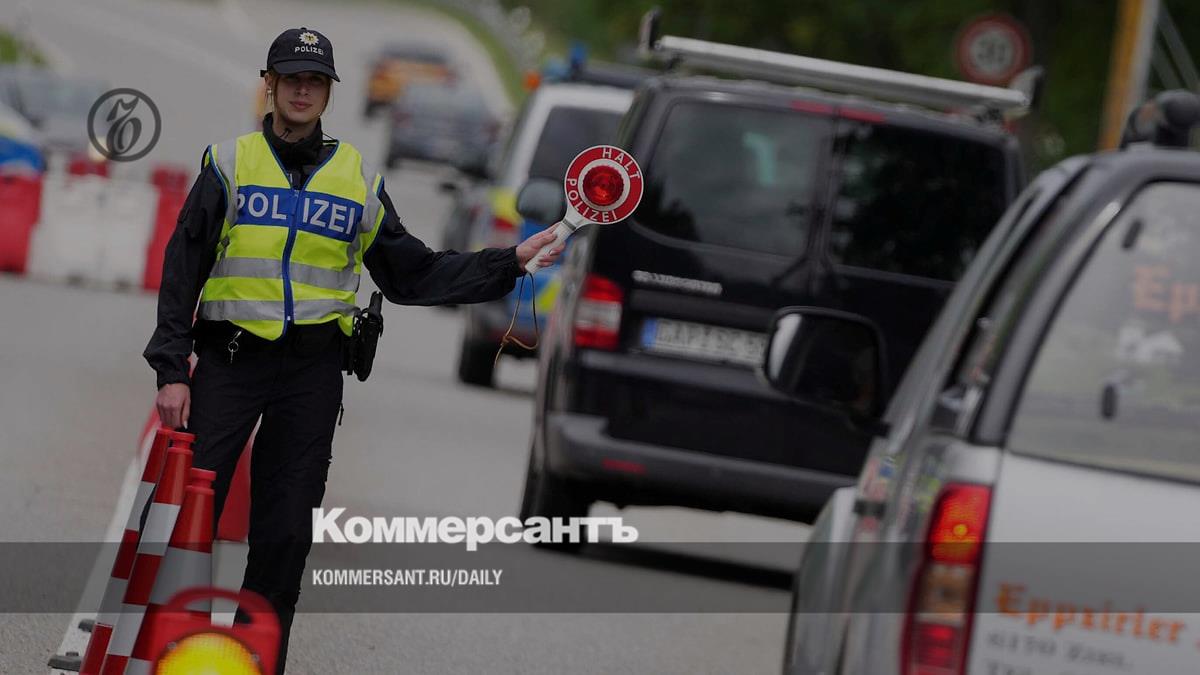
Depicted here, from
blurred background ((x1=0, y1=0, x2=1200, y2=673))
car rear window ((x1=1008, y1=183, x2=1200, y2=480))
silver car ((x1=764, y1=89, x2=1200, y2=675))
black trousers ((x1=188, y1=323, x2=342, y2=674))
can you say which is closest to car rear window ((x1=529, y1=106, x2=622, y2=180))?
blurred background ((x1=0, y1=0, x2=1200, y2=673))

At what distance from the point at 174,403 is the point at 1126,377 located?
2855mm

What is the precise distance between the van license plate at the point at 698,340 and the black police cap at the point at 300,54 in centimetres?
416

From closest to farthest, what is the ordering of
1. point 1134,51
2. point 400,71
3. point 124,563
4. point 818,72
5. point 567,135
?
point 124,563 → point 818,72 → point 567,135 → point 1134,51 → point 400,71

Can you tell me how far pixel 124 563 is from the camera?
680 centimetres

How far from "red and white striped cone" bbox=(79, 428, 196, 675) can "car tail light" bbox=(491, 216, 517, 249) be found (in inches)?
435

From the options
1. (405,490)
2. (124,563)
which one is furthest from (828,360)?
(405,490)

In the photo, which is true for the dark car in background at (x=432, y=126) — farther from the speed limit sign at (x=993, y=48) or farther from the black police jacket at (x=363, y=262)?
the black police jacket at (x=363, y=262)

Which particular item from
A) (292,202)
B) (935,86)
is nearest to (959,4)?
(935,86)

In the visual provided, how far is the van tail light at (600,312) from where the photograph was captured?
10523 millimetres

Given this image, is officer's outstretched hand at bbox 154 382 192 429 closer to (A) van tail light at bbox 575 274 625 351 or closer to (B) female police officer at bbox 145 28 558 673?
(B) female police officer at bbox 145 28 558 673

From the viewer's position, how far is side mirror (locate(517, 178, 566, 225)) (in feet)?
31.2

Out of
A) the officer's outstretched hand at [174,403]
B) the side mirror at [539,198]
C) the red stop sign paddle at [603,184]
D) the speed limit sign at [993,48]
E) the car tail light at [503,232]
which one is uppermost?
the speed limit sign at [993,48]

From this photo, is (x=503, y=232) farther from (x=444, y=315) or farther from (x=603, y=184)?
(x=603, y=184)

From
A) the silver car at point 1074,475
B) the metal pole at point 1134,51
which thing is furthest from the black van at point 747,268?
the metal pole at point 1134,51
